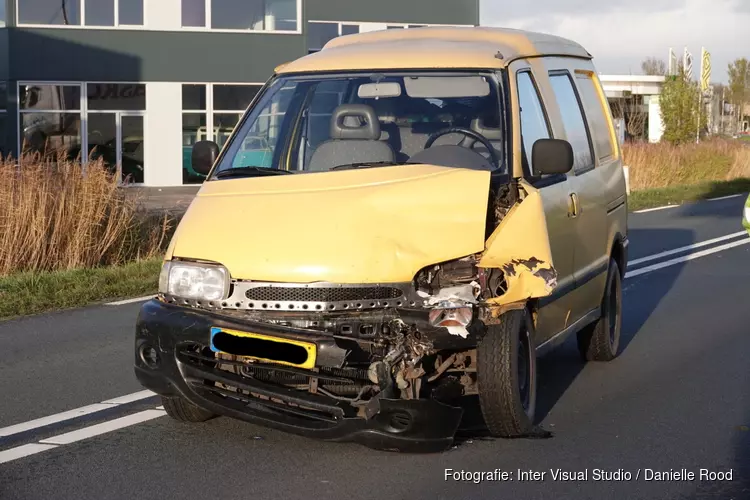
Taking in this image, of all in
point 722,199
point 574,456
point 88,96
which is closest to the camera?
point 574,456

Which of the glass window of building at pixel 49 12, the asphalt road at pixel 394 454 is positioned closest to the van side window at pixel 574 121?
the asphalt road at pixel 394 454

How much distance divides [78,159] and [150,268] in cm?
183

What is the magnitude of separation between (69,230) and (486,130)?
330 inches

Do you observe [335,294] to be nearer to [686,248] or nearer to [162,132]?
[686,248]

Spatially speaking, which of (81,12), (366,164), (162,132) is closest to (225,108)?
(162,132)

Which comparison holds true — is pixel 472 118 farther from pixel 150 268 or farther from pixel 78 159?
pixel 78 159

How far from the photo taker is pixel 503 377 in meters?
5.73

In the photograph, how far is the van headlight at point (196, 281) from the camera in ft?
18.6

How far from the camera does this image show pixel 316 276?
552cm

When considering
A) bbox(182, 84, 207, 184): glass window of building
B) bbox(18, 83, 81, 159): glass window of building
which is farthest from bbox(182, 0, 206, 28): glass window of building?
bbox(18, 83, 81, 159): glass window of building

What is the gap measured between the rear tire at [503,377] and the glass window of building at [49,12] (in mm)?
32944

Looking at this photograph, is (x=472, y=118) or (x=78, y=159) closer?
(x=472, y=118)

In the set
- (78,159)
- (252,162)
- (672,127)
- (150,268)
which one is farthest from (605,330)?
(672,127)

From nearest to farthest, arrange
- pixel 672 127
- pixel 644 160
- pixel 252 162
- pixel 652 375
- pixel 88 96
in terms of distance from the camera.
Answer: pixel 252 162 → pixel 652 375 → pixel 644 160 → pixel 88 96 → pixel 672 127
